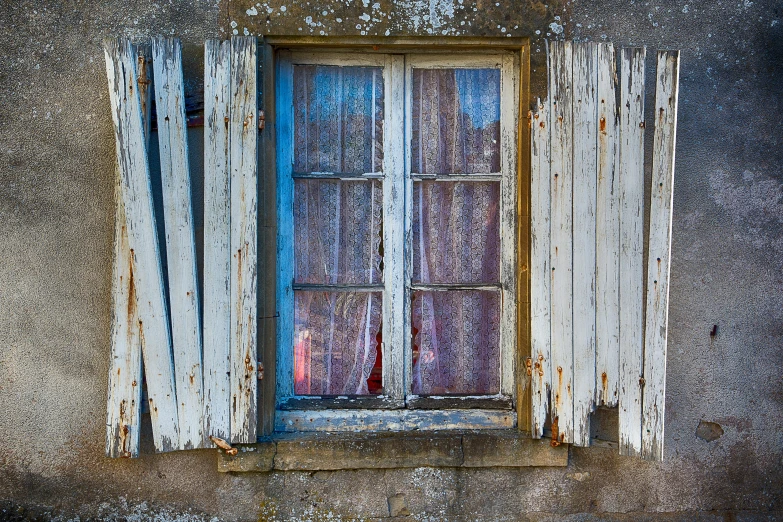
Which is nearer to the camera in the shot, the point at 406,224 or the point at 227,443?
the point at 227,443

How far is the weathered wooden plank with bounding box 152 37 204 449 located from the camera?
2.55m

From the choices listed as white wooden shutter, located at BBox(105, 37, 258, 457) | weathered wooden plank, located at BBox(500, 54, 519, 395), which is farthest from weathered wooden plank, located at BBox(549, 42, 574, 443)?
white wooden shutter, located at BBox(105, 37, 258, 457)

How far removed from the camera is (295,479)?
2.70m

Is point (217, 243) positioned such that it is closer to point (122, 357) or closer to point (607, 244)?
point (122, 357)

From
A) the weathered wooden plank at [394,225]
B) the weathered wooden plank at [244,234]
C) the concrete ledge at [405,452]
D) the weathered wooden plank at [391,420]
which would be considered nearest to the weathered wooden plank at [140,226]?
the weathered wooden plank at [244,234]

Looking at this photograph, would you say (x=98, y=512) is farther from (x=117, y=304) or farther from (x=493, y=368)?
(x=493, y=368)

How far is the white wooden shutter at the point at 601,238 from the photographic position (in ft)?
8.51

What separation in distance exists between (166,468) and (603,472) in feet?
5.85

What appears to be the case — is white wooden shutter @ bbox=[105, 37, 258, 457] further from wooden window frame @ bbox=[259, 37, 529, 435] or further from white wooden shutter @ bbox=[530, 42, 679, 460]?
white wooden shutter @ bbox=[530, 42, 679, 460]

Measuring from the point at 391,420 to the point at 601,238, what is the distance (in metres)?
1.13

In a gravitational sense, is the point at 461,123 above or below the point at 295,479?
above

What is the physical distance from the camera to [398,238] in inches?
112

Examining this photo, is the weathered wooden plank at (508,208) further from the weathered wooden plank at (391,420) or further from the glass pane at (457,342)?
the weathered wooden plank at (391,420)

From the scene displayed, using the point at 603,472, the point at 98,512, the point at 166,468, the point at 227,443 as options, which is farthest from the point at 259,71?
the point at 603,472
